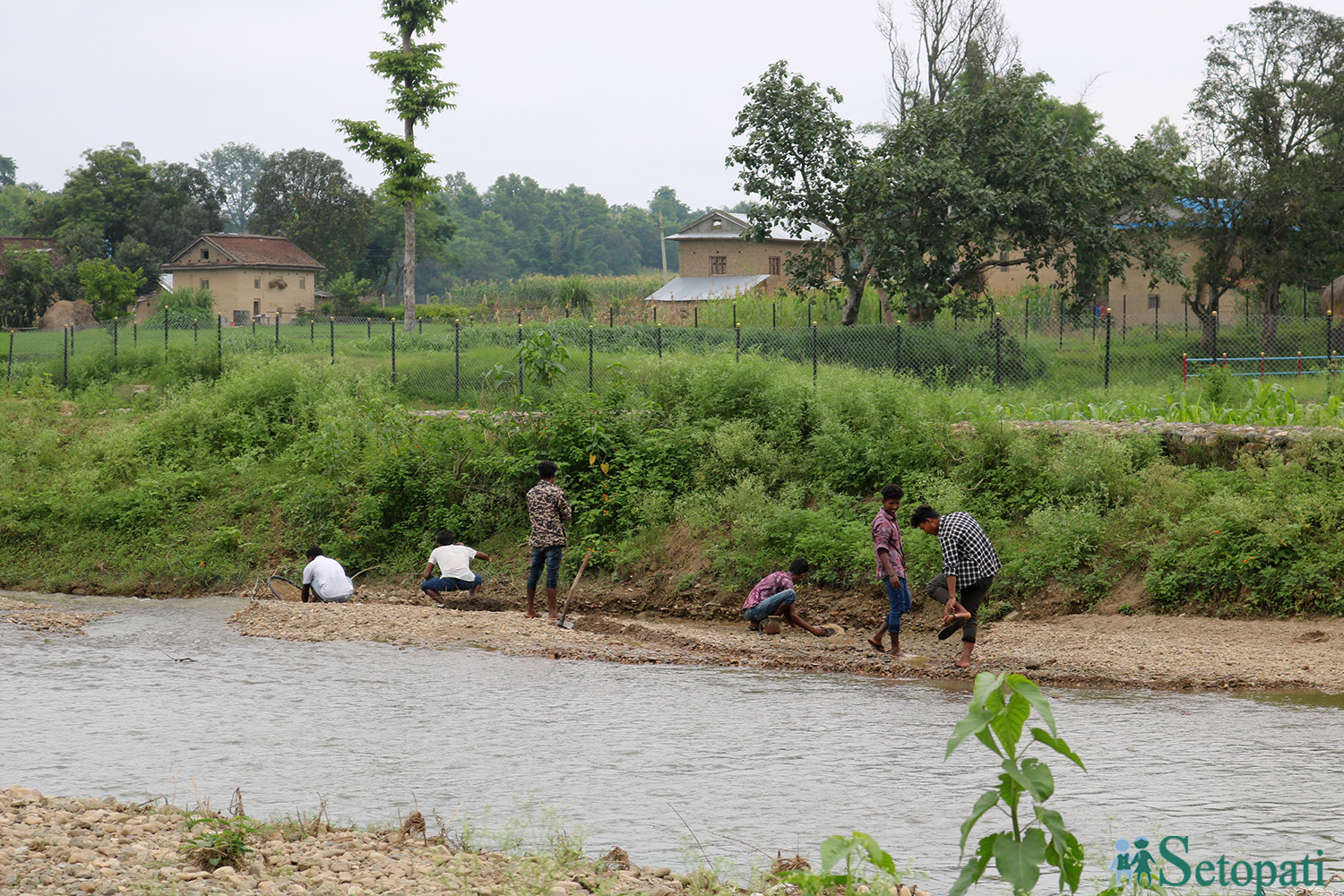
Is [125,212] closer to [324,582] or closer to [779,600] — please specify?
[324,582]

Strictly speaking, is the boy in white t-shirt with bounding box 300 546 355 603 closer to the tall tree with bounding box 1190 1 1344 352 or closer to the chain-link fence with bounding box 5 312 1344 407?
the chain-link fence with bounding box 5 312 1344 407

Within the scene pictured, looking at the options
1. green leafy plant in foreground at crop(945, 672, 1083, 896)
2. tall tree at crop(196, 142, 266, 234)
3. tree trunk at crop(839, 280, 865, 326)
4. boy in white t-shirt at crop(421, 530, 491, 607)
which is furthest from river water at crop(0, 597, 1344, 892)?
tall tree at crop(196, 142, 266, 234)

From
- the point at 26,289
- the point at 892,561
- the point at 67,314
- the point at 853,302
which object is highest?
the point at 26,289

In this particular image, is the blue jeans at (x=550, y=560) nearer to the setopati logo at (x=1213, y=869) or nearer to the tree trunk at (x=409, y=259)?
the setopati logo at (x=1213, y=869)

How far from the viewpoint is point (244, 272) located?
64.7m

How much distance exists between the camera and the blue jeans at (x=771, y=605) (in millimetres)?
13062

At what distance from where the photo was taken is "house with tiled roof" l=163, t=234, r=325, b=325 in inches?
2539

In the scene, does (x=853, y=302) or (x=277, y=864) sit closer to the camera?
(x=277, y=864)

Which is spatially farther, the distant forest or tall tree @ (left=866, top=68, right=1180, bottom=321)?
the distant forest

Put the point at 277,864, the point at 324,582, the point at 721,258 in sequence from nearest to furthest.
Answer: the point at 277,864 < the point at 324,582 < the point at 721,258

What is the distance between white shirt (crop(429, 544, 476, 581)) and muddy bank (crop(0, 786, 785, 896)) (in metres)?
9.08

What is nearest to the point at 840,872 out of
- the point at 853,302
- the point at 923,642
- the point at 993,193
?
the point at 923,642

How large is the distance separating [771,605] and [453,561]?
4787 mm

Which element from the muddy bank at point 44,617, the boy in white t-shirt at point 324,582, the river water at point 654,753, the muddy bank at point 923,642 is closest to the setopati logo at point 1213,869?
the river water at point 654,753
